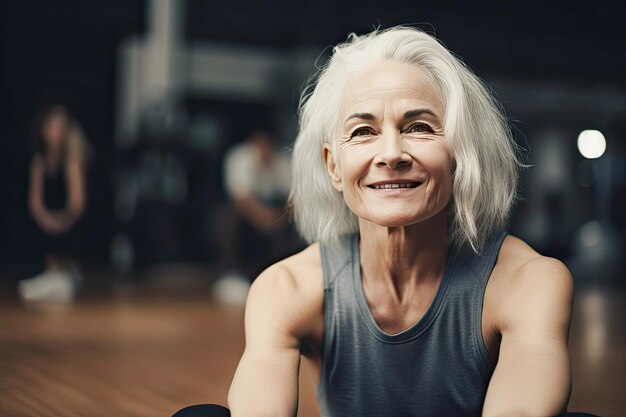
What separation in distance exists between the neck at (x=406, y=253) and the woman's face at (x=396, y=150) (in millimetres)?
85

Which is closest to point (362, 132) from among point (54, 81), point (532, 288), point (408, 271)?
point (408, 271)

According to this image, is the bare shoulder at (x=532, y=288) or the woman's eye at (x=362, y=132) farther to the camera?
the woman's eye at (x=362, y=132)

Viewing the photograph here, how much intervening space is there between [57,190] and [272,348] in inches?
189

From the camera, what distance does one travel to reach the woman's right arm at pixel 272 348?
1.43 meters

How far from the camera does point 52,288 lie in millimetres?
6055

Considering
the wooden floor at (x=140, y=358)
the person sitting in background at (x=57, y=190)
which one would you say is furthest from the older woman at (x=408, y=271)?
the person sitting in background at (x=57, y=190)

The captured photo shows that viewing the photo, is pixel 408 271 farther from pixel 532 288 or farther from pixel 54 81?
pixel 54 81

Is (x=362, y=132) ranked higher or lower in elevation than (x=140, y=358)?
higher

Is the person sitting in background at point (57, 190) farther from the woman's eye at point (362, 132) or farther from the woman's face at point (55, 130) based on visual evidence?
the woman's eye at point (362, 132)

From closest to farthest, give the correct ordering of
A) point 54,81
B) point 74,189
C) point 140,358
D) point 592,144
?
point 140,358, point 74,189, point 54,81, point 592,144

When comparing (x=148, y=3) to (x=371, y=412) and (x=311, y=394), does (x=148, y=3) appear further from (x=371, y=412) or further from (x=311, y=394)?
(x=371, y=412)

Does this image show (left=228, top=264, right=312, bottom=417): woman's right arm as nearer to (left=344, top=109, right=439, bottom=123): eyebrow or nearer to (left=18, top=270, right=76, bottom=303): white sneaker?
(left=344, top=109, right=439, bottom=123): eyebrow

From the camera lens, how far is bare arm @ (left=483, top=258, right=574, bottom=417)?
1.33 m

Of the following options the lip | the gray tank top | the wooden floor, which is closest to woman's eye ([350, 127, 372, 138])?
the lip
